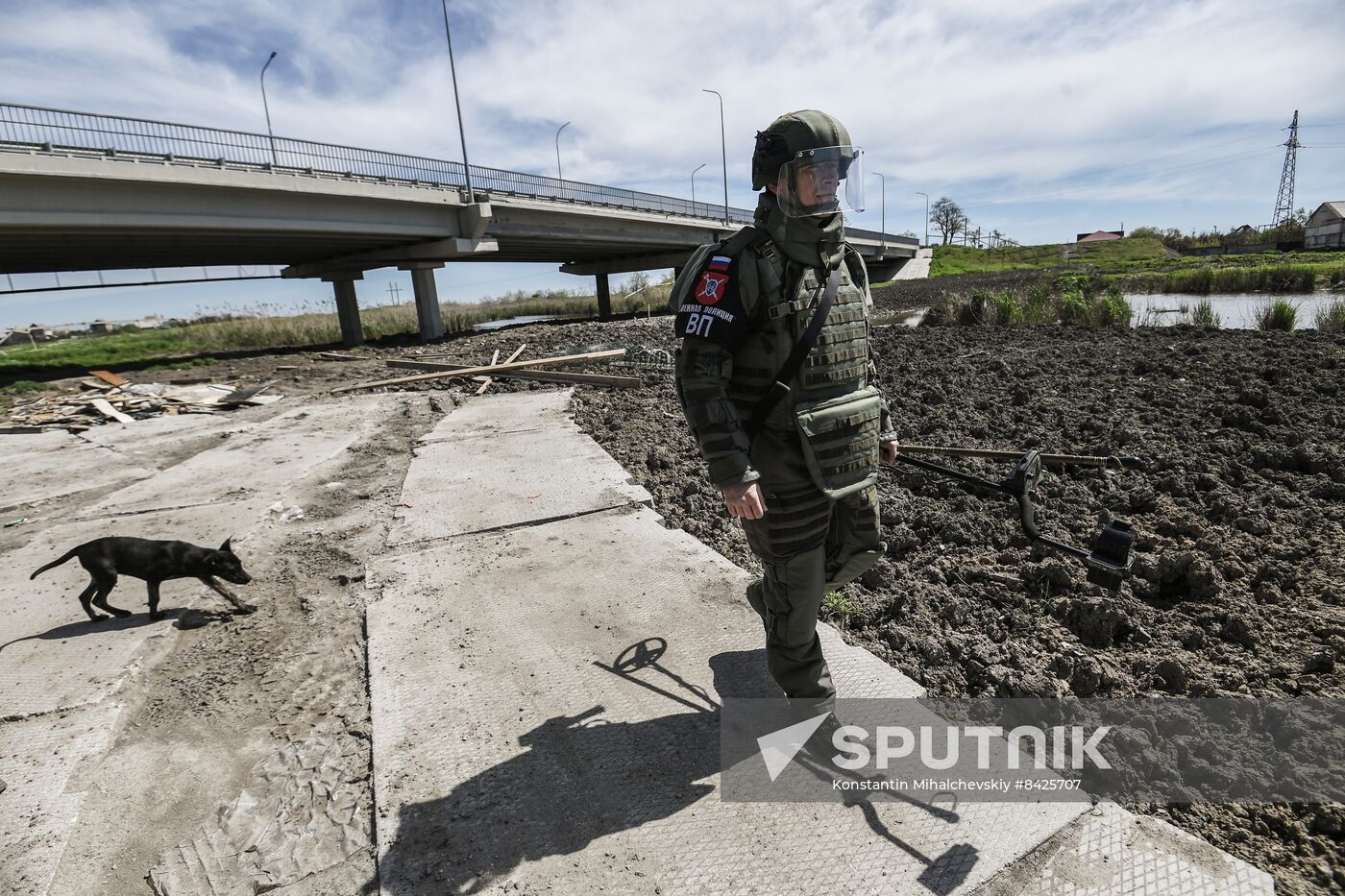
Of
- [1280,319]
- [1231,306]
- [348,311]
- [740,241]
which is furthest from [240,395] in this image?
[1231,306]

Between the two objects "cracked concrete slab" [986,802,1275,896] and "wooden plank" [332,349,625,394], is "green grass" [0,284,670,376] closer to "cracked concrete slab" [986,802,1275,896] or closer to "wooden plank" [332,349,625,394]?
"wooden plank" [332,349,625,394]

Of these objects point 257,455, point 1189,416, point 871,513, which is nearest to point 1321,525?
point 1189,416

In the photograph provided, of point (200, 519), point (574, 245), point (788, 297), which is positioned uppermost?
point (574, 245)

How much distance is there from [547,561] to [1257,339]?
11.3 m

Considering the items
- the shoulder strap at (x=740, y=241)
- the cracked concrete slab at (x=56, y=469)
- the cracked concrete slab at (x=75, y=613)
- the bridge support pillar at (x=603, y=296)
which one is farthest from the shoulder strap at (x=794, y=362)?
the bridge support pillar at (x=603, y=296)

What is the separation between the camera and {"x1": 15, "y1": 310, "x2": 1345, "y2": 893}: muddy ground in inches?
102

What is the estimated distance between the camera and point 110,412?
33.5 ft

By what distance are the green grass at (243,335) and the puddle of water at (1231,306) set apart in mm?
21994

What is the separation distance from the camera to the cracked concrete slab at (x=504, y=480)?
179 inches

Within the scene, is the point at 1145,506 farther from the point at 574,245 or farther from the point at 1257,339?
the point at 574,245

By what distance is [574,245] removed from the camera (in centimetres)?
3272
